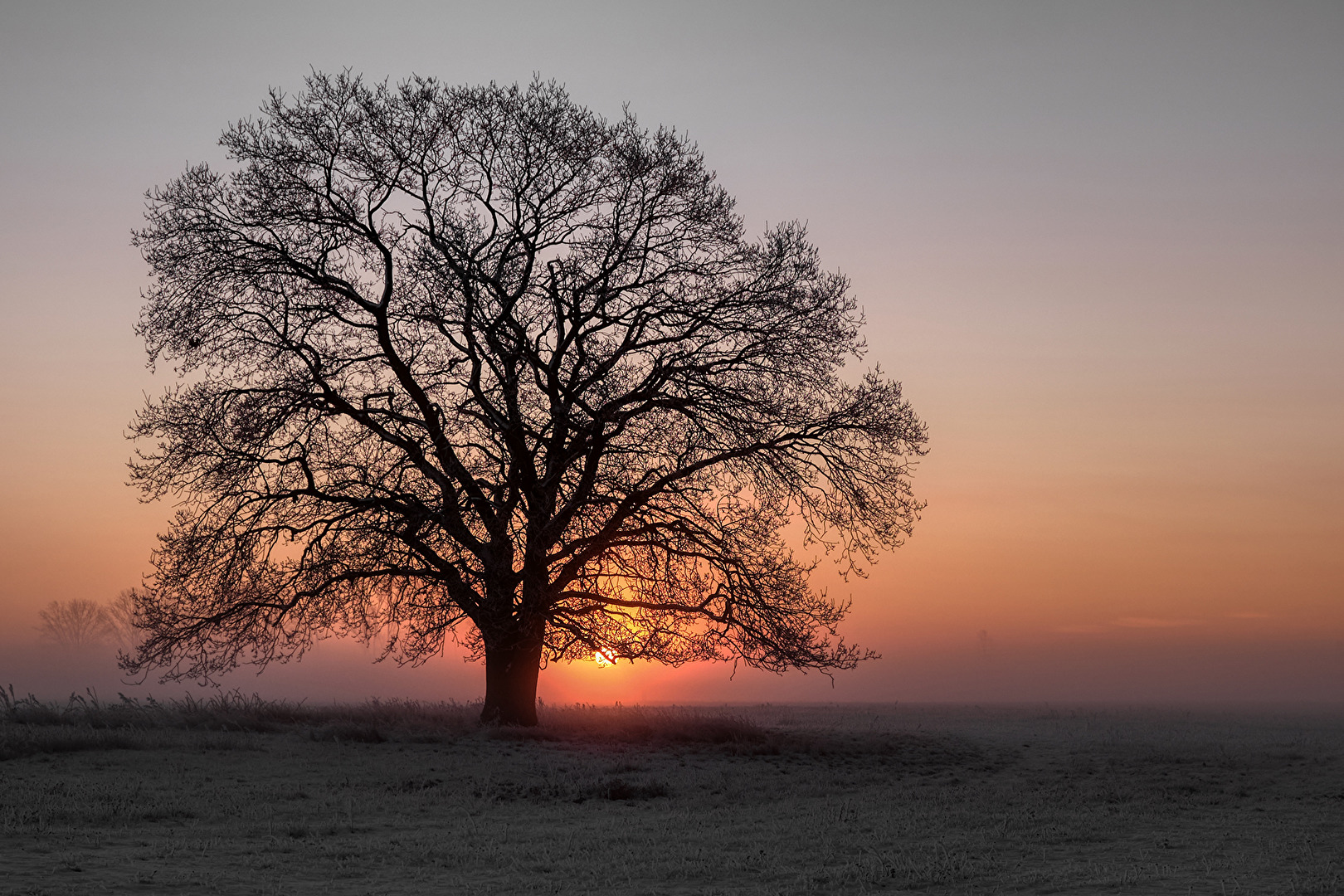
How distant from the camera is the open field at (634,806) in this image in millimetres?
10562

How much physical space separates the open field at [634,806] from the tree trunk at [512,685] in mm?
745

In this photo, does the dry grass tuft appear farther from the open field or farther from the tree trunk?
the tree trunk

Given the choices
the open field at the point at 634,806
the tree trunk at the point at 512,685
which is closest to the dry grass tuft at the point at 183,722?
the open field at the point at 634,806

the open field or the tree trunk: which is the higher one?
the tree trunk

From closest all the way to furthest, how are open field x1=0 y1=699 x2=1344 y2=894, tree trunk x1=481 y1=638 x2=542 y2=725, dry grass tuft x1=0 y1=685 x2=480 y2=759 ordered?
open field x1=0 y1=699 x2=1344 y2=894
dry grass tuft x1=0 y1=685 x2=480 y2=759
tree trunk x1=481 y1=638 x2=542 y2=725

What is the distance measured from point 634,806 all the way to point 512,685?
6684 mm

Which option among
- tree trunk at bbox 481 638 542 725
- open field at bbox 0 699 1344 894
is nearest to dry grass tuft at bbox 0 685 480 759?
open field at bbox 0 699 1344 894

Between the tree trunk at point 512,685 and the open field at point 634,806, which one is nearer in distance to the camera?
the open field at point 634,806

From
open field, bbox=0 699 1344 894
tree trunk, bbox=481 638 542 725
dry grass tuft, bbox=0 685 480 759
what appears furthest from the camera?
tree trunk, bbox=481 638 542 725

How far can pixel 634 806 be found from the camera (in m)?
15.9

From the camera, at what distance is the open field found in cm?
1056

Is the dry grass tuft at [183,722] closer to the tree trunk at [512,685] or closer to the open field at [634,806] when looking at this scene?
the open field at [634,806]

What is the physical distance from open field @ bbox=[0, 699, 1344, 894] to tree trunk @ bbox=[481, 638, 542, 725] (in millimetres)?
745

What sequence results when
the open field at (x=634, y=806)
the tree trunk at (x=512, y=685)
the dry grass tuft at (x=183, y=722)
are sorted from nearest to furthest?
1. the open field at (x=634, y=806)
2. the dry grass tuft at (x=183, y=722)
3. the tree trunk at (x=512, y=685)
